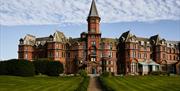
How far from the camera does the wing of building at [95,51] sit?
348ft

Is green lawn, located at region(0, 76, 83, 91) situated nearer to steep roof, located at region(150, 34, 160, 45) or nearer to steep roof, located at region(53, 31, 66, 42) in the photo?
steep roof, located at region(53, 31, 66, 42)

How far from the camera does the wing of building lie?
106188mm

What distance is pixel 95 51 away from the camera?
106125mm

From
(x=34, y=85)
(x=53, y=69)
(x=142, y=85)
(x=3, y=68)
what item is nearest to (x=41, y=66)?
(x=53, y=69)

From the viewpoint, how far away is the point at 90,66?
341 feet

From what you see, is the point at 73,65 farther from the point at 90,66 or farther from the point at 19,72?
the point at 19,72

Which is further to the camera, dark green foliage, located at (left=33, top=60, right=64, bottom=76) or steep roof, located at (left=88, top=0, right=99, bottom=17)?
steep roof, located at (left=88, top=0, right=99, bottom=17)

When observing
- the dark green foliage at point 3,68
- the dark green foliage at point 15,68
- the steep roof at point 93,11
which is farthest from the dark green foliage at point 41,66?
the steep roof at point 93,11

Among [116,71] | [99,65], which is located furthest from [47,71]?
[116,71]

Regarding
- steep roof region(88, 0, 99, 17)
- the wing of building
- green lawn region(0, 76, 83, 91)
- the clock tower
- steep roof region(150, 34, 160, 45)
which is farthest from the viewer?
steep roof region(150, 34, 160, 45)

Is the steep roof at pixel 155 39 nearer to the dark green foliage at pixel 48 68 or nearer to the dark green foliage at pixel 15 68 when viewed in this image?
the dark green foliage at pixel 48 68

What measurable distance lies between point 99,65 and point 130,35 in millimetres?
15205

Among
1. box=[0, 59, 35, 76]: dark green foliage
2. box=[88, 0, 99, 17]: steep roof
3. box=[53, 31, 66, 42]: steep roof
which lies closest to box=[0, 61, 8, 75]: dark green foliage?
box=[0, 59, 35, 76]: dark green foliage

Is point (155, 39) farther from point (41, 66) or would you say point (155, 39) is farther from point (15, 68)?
point (15, 68)
